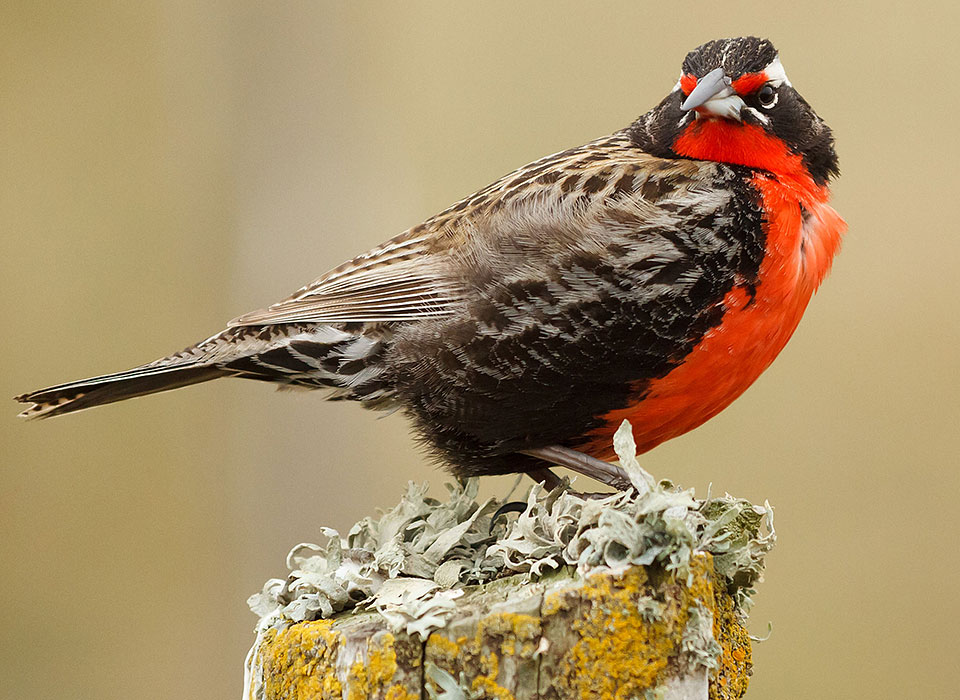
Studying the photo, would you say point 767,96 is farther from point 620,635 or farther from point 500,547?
point 620,635

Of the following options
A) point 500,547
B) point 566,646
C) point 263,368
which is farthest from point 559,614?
point 263,368

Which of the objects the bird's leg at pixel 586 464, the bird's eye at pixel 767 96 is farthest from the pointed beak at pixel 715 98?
the bird's leg at pixel 586 464

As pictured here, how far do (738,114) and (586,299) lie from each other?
58cm

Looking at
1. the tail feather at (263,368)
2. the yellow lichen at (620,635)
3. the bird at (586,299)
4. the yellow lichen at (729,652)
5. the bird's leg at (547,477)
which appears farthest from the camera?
the bird's leg at (547,477)

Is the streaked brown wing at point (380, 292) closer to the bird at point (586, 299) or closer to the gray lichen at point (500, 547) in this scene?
the bird at point (586, 299)

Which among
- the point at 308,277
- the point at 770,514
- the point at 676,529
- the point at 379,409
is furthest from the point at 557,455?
the point at 308,277

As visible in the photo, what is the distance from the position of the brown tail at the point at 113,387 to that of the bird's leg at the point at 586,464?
0.85 m

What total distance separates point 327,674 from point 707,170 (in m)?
1.39

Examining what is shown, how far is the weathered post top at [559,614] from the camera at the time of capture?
1.79m

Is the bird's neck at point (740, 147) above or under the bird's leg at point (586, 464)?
above

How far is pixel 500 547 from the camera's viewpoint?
204 cm

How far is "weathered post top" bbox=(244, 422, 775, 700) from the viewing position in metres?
1.79

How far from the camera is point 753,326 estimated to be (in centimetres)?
243

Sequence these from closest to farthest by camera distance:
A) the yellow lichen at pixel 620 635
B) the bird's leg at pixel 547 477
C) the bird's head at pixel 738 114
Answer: the yellow lichen at pixel 620 635 → the bird's head at pixel 738 114 → the bird's leg at pixel 547 477
